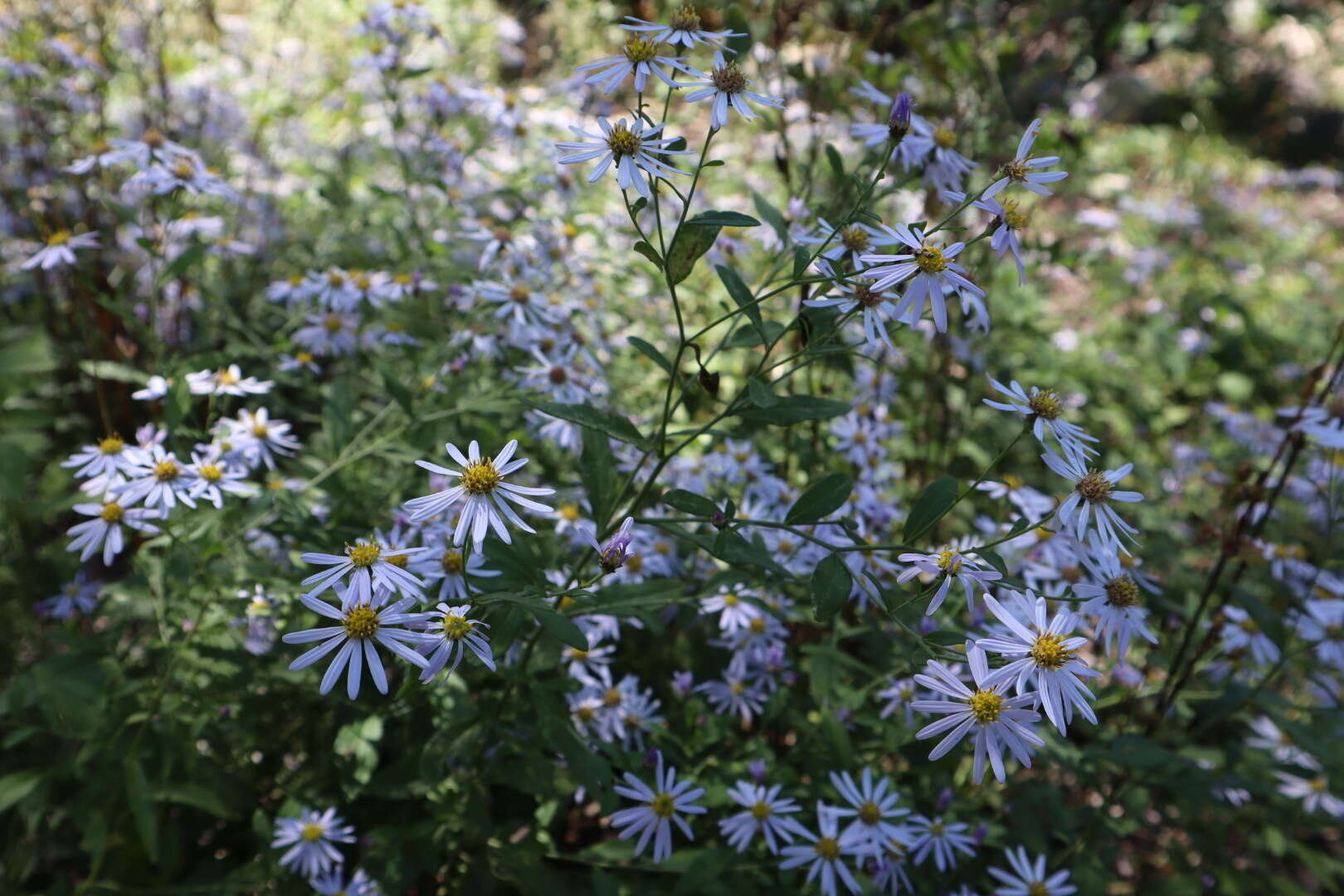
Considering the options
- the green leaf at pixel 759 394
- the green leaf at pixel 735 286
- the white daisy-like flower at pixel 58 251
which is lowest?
the white daisy-like flower at pixel 58 251

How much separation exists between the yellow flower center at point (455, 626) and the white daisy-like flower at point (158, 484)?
0.73 metres

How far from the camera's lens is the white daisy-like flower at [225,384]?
170 centimetres

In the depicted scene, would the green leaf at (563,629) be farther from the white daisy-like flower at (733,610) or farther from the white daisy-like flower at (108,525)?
the white daisy-like flower at (108,525)

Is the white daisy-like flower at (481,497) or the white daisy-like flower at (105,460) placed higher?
the white daisy-like flower at (481,497)

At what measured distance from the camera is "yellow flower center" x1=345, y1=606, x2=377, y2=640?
1.08 m

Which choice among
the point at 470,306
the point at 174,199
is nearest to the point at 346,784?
the point at 470,306

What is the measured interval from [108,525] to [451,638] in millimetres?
949

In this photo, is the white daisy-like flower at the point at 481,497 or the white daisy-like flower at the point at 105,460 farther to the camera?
the white daisy-like flower at the point at 105,460

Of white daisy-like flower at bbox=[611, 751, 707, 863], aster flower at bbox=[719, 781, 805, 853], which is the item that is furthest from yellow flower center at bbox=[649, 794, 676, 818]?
aster flower at bbox=[719, 781, 805, 853]

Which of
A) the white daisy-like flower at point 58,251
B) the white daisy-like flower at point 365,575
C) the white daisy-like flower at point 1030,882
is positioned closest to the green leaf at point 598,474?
the white daisy-like flower at point 365,575

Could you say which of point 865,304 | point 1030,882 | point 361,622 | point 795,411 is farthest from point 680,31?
point 1030,882

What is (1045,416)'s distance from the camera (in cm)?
129

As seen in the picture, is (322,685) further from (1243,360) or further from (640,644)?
(1243,360)

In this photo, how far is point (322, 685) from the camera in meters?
1.00
